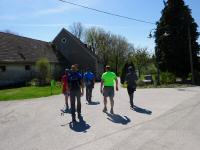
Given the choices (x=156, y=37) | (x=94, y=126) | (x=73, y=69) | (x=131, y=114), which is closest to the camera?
(x=94, y=126)

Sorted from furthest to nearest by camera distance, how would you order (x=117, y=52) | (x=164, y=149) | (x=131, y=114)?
(x=117, y=52), (x=131, y=114), (x=164, y=149)

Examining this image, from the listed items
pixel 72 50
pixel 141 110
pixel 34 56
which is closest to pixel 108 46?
pixel 72 50

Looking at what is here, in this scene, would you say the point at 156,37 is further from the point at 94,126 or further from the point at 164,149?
the point at 164,149

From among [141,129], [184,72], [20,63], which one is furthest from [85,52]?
[141,129]

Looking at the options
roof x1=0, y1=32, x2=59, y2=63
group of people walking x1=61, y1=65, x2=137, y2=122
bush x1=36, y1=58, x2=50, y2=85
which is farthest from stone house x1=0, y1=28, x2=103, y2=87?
group of people walking x1=61, y1=65, x2=137, y2=122

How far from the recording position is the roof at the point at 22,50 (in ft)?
118

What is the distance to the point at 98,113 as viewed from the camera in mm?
13477

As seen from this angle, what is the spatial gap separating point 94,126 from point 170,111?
3.92 metres

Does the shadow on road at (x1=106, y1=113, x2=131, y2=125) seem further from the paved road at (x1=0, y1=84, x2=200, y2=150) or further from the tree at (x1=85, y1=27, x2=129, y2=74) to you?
the tree at (x1=85, y1=27, x2=129, y2=74)

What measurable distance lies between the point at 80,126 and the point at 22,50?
100ft

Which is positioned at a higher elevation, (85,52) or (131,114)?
(85,52)

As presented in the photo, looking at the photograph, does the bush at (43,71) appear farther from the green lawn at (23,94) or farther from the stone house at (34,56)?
the green lawn at (23,94)

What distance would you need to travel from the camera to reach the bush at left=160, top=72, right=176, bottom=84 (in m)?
33.4

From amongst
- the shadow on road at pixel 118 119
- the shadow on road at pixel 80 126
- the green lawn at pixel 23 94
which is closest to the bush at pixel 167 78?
the green lawn at pixel 23 94
